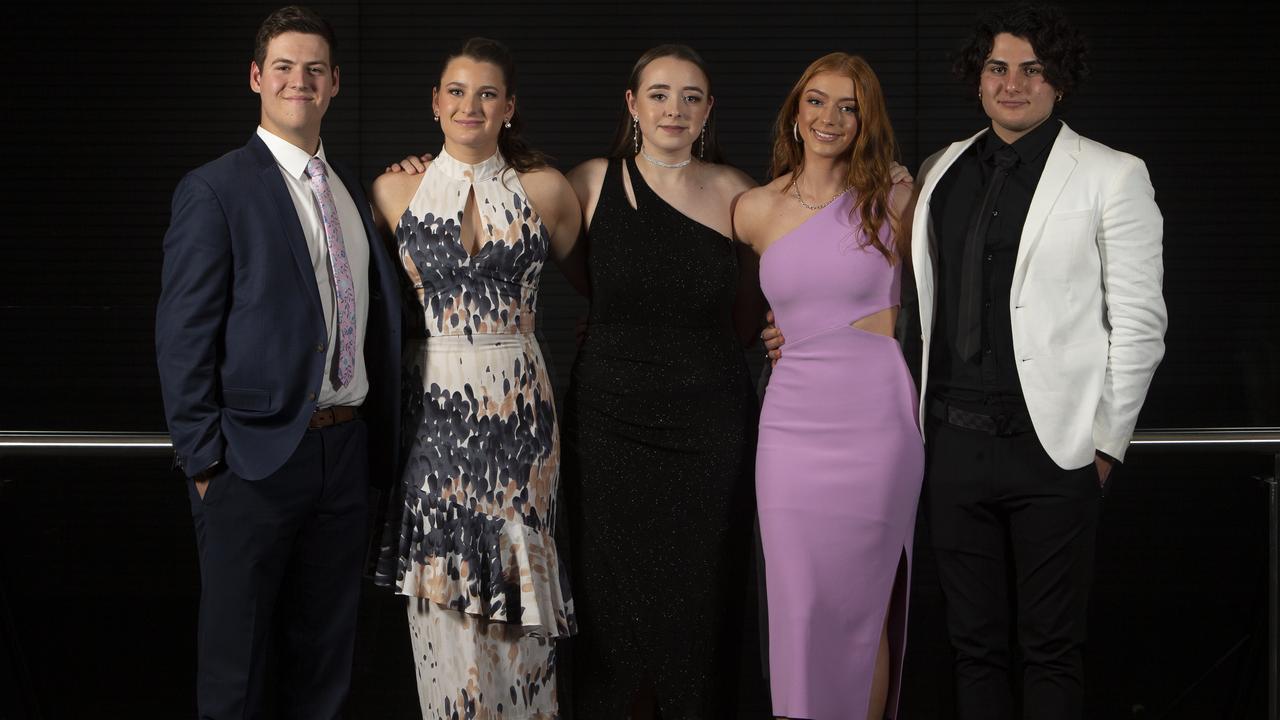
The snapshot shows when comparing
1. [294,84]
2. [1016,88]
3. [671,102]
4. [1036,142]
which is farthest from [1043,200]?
[294,84]

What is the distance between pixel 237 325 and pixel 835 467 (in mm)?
1353

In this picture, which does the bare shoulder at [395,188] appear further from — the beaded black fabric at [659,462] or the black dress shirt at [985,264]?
the black dress shirt at [985,264]

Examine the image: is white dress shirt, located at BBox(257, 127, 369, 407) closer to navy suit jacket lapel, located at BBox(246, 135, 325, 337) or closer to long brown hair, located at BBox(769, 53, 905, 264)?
navy suit jacket lapel, located at BBox(246, 135, 325, 337)

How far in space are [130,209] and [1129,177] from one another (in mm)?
4270

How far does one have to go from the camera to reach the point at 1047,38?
2.71 metres

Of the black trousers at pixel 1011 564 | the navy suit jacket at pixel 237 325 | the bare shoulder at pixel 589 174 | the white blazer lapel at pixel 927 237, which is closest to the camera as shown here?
the navy suit jacket at pixel 237 325

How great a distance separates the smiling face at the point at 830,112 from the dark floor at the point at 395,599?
1.00 metres

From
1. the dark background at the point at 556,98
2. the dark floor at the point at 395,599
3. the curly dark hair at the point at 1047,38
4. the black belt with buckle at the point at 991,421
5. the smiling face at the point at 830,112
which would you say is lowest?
the dark floor at the point at 395,599

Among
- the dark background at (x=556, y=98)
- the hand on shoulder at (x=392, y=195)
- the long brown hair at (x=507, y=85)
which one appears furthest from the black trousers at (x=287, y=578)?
the dark background at (x=556, y=98)

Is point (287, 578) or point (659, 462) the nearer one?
point (287, 578)

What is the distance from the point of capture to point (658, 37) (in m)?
5.38

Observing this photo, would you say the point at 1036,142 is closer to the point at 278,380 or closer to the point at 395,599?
the point at 278,380

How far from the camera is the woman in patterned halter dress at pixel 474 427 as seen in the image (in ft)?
9.49

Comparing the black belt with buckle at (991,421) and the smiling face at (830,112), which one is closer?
the black belt with buckle at (991,421)
